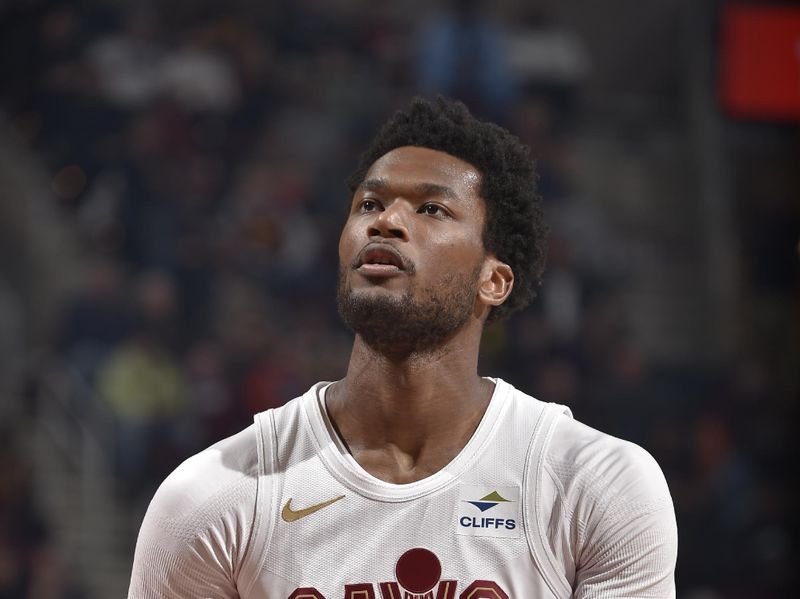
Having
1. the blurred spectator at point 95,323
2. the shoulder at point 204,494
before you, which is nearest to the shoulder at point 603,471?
the shoulder at point 204,494

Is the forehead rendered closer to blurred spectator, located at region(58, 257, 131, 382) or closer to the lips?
the lips

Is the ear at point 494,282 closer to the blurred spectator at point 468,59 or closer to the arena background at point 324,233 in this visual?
the arena background at point 324,233

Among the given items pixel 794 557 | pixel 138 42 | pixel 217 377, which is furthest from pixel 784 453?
pixel 138 42

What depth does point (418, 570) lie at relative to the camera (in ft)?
8.63

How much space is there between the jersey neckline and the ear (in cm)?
26

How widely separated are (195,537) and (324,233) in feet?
20.6

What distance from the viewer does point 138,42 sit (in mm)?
8820

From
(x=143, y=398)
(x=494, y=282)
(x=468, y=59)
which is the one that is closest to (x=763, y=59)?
(x=468, y=59)

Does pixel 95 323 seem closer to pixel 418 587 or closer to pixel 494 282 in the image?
pixel 494 282

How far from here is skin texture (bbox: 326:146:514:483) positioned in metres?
A: 2.79

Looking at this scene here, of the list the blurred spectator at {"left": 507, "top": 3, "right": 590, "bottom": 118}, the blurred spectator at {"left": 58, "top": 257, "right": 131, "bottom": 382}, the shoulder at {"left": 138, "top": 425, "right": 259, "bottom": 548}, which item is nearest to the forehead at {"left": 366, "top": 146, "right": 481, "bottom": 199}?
the shoulder at {"left": 138, "top": 425, "right": 259, "bottom": 548}

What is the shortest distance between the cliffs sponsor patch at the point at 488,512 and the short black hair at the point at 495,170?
62 cm

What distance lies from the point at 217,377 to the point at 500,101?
3.46 meters

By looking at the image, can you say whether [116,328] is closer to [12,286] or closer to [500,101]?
[12,286]
